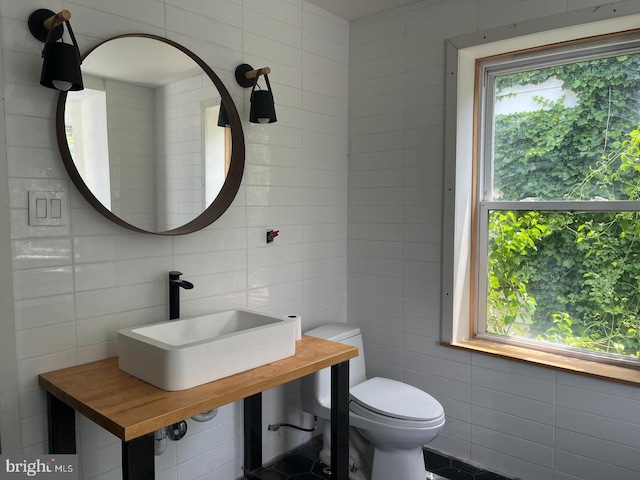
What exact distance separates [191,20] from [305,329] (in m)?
1.55

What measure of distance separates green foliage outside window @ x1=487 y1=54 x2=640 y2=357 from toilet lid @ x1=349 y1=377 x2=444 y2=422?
1.93 feet

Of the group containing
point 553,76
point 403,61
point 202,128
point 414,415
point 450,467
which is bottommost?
point 450,467

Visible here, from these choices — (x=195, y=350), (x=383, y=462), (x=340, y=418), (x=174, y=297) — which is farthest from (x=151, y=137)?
(x=383, y=462)

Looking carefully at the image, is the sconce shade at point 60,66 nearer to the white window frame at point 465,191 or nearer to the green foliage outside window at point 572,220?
the white window frame at point 465,191

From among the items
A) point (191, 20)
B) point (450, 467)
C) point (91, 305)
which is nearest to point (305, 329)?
point (450, 467)

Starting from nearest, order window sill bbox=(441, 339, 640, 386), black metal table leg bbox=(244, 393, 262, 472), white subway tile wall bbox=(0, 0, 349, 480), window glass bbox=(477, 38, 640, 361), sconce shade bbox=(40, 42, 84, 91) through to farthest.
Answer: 1. sconce shade bbox=(40, 42, 84, 91)
2. white subway tile wall bbox=(0, 0, 349, 480)
3. window sill bbox=(441, 339, 640, 386)
4. window glass bbox=(477, 38, 640, 361)
5. black metal table leg bbox=(244, 393, 262, 472)

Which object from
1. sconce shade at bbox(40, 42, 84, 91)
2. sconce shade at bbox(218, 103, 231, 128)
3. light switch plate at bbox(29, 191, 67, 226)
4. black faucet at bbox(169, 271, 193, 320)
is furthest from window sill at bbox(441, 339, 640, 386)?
sconce shade at bbox(40, 42, 84, 91)

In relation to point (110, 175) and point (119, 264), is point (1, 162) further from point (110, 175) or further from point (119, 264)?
point (119, 264)

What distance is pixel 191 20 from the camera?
194 centimetres

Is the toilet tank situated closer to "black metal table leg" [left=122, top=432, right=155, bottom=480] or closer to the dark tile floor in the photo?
the dark tile floor

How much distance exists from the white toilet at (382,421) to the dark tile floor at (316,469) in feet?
0.29

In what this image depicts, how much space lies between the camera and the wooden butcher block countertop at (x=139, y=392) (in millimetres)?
1271

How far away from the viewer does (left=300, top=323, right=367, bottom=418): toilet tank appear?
226cm

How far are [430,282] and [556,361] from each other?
26.2 inches
